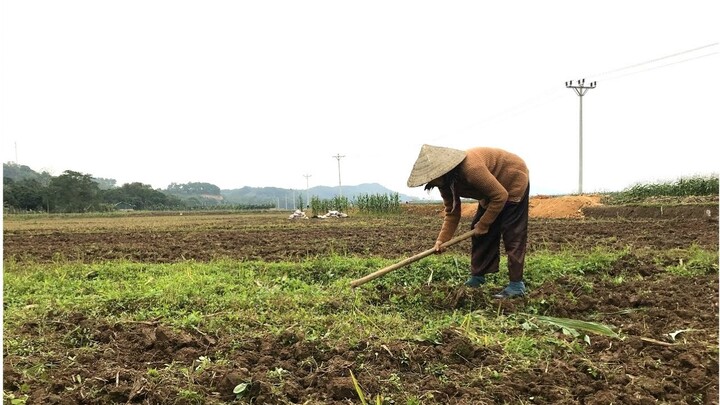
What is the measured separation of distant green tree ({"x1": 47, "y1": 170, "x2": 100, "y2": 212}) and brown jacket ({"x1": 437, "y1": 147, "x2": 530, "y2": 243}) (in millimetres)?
55604

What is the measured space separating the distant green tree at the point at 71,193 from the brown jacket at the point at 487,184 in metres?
55.6

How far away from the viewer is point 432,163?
458 cm

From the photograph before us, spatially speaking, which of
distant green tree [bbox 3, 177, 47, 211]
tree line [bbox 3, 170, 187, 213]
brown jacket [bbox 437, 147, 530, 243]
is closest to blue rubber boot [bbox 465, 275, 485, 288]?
brown jacket [bbox 437, 147, 530, 243]

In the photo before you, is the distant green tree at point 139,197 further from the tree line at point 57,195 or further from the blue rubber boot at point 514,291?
the blue rubber boot at point 514,291

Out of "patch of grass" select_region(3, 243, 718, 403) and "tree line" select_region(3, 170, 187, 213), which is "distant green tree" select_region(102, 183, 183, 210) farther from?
"patch of grass" select_region(3, 243, 718, 403)

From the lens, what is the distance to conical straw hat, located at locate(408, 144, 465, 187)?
176 inches

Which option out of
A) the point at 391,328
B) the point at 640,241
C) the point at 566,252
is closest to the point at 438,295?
the point at 391,328

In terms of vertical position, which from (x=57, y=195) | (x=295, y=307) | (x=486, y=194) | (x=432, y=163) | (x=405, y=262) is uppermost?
(x=57, y=195)

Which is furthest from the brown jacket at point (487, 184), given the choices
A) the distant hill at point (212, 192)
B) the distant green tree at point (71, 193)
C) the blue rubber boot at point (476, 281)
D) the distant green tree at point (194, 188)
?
the distant green tree at point (194, 188)

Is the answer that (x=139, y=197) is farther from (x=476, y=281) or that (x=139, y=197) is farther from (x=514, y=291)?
(x=514, y=291)

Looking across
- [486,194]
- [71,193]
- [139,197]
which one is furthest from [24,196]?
[486,194]

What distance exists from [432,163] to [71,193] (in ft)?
188

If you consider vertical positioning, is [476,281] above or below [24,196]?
below

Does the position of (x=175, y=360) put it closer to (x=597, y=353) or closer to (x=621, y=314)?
Result: (x=597, y=353)
